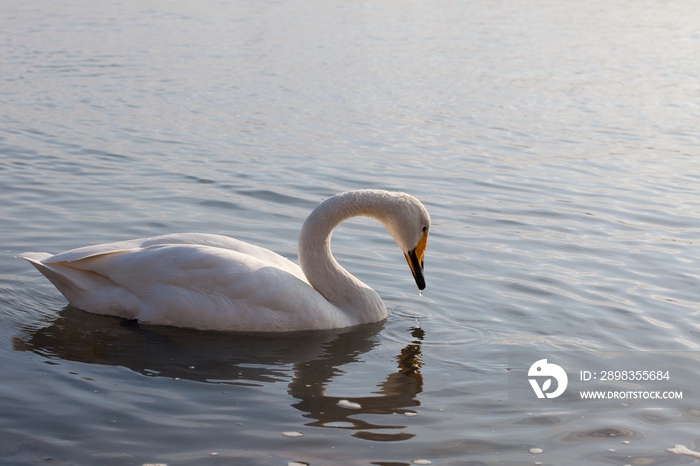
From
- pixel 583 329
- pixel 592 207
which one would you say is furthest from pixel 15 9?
pixel 583 329

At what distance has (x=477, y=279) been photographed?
8.11 metres

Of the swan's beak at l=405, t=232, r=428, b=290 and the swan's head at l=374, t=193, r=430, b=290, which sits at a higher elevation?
the swan's head at l=374, t=193, r=430, b=290

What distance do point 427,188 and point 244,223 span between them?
9.37ft

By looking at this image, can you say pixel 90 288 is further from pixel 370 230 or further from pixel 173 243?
pixel 370 230

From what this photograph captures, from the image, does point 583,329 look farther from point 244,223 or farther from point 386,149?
point 386,149

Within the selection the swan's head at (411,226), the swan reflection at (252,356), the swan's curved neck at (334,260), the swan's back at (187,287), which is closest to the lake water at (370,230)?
the swan reflection at (252,356)

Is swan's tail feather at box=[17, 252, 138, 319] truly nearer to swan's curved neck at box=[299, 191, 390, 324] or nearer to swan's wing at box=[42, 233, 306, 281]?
swan's wing at box=[42, 233, 306, 281]

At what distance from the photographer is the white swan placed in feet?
21.7

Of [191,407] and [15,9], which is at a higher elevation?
[15,9]

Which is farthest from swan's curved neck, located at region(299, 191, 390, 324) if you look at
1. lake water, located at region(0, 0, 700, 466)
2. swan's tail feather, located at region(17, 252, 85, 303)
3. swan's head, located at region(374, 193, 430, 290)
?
swan's tail feather, located at region(17, 252, 85, 303)

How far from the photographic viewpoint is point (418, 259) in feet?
23.6

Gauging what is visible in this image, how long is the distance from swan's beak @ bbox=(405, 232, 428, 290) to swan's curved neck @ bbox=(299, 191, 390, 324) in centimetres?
36

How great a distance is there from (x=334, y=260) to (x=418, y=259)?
0.68 m
